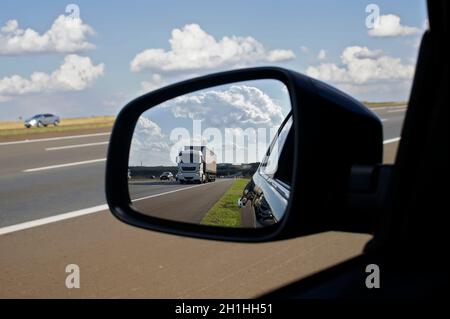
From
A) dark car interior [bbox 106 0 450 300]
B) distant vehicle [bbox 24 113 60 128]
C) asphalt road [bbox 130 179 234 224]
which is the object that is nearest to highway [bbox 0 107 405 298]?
asphalt road [bbox 130 179 234 224]

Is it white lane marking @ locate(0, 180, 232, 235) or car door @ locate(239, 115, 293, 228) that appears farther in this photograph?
white lane marking @ locate(0, 180, 232, 235)

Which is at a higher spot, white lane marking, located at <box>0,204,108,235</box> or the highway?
the highway

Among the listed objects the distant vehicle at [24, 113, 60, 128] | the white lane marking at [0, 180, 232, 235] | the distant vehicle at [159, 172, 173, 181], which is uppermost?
the distant vehicle at [159, 172, 173, 181]

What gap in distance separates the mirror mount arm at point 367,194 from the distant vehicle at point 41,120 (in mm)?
61742

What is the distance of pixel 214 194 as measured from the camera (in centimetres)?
222

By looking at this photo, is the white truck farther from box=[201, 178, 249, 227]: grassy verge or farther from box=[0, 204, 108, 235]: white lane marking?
box=[0, 204, 108, 235]: white lane marking

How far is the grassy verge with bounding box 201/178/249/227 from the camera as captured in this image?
2.10 metres

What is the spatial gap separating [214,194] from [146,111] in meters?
0.64

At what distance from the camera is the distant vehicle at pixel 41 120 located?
60938mm

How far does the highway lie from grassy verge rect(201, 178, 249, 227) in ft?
0.14

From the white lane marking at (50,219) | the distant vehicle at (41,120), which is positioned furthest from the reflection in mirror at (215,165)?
the distant vehicle at (41,120)

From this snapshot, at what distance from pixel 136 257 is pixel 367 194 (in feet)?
15.2

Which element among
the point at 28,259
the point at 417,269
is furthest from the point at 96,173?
the point at 417,269
